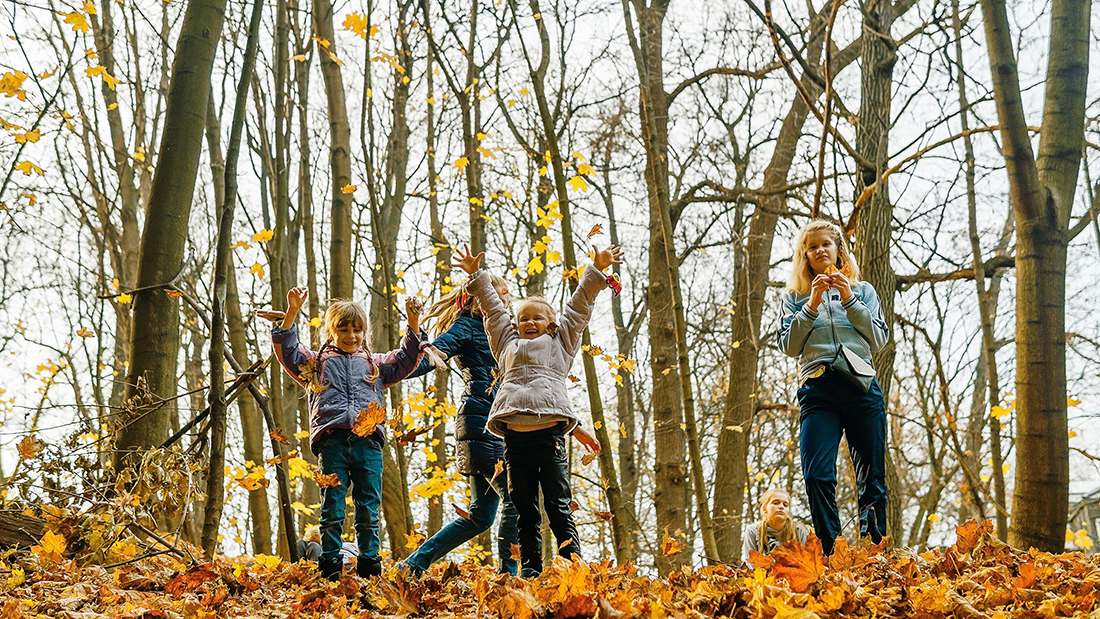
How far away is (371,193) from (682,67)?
557 cm

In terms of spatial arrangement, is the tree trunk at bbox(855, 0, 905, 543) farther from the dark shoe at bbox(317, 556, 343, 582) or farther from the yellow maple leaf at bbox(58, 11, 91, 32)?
the yellow maple leaf at bbox(58, 11, 91, 32)

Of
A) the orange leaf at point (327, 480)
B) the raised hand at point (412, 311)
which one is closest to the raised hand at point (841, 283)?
the raised hand at point (412, 311)

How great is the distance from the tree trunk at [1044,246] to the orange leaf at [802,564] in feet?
7.65

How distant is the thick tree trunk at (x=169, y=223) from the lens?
14.4 ft

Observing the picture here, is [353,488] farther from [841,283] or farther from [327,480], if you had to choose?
[841,283]

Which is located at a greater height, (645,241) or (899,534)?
(645,241)

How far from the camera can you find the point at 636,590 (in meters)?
2.67

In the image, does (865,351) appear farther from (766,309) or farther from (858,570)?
(766,309)

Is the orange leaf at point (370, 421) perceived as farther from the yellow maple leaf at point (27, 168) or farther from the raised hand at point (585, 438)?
the yellow maple leaf at point (27, 168)

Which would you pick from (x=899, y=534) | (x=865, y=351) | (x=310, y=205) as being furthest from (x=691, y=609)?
(x=310, y=205)

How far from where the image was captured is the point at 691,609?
2.35 m

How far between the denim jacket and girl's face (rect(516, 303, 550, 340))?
75 cm

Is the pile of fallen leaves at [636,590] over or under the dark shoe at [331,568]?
over

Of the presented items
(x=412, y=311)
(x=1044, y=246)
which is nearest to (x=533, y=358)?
(x=412, y=311)
